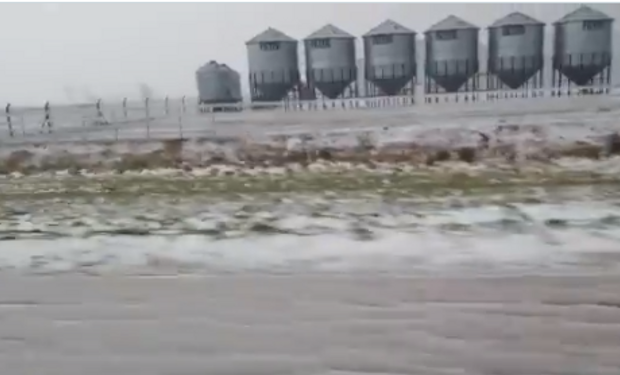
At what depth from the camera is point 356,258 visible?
0.81m

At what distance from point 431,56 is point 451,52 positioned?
5 centimetres

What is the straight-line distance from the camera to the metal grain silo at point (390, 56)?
1109 mm

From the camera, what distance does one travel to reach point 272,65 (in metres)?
1.11

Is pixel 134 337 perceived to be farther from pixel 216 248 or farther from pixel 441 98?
pixel 441 98

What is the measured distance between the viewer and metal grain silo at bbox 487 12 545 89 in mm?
1104

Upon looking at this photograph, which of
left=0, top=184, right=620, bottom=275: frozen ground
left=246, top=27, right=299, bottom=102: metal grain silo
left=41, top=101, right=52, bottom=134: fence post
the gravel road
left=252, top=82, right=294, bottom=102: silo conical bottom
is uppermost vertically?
left=246, top=27, right=299, bottom=102: metal grain silo

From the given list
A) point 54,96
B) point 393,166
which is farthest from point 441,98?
point 54,96

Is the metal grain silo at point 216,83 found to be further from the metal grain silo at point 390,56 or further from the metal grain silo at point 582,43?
the metal grain silo at point 582,43

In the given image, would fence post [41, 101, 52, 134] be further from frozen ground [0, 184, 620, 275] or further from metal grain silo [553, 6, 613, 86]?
metal grain silo [553, 6, 613, 86]

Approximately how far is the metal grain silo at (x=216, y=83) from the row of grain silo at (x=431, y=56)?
47mm

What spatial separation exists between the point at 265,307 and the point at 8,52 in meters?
0.79

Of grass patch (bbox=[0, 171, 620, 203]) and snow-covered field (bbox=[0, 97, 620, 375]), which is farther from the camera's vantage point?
grass patch (bbox=[0, 171, 620, 203])

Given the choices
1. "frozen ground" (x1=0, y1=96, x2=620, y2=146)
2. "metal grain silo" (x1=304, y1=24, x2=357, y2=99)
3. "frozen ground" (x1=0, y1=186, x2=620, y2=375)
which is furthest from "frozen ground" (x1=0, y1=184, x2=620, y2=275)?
"metal grain silo" (x1=304, y1=24, x2=357, y2=99)

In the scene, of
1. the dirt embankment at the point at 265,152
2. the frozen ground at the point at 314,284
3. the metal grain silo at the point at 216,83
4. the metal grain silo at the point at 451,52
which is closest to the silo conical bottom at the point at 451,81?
the metal grain silo at the point at 451,52
